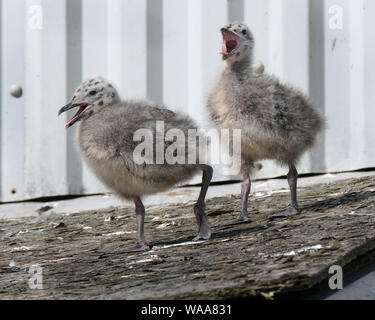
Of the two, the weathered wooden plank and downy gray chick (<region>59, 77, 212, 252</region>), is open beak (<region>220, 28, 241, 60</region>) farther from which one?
the weathered wooden plank

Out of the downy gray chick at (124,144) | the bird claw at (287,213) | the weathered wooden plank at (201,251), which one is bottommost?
the weathered wooden plank at (201,251)

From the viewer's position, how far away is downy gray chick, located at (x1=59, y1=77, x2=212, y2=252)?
11.6 ft

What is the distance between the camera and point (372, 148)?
5.40 metres

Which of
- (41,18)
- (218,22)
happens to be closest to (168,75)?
(218,22)

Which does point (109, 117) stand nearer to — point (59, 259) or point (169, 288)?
point (59, 259)

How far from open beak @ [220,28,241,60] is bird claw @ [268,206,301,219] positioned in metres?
0.98

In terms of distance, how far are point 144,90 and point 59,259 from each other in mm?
2240

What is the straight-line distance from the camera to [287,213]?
4082 mm

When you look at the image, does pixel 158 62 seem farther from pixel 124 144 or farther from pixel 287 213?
pixel 124 144

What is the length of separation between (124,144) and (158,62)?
7.31 ft

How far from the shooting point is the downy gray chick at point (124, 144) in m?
3.54

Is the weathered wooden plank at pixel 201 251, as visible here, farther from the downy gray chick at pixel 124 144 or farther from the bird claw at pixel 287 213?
the downy gray chick at pixel 124 144

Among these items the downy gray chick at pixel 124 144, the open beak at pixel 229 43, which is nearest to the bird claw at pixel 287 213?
the downy gray chick at pixel 124 144

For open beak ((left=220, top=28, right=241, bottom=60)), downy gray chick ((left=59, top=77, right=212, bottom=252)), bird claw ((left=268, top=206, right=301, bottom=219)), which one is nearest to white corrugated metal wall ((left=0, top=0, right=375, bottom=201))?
open beak ((left=220, top=28, right=241, bottom=60))
